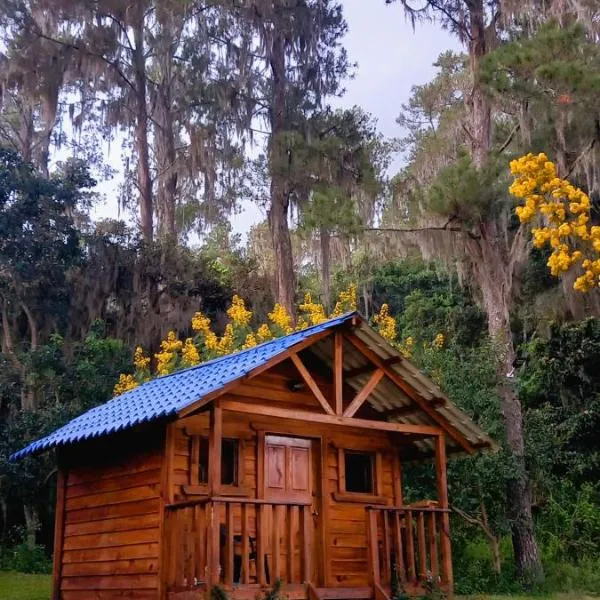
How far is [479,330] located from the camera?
83.4 feet

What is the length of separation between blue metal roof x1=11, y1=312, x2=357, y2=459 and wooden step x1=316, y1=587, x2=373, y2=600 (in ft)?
9.63

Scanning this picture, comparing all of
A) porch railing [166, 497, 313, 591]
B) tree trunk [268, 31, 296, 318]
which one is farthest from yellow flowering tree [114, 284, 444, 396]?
porch railing [166, 497, 313, 591]

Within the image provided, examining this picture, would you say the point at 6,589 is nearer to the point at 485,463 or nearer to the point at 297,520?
the point at 297,520

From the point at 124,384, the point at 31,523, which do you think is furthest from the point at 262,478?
the point at 31,523

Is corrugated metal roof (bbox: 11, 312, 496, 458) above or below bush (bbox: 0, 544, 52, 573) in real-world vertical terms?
above

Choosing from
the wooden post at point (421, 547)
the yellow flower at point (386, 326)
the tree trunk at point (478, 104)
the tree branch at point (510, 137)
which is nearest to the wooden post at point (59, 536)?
the wooden post at point (421, 547)

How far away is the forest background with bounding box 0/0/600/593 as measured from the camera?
625 inches

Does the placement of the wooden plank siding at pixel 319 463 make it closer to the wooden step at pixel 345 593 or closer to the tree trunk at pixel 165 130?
the wooden step at pixel 345 593

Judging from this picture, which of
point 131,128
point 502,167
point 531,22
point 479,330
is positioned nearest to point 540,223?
point 502,167

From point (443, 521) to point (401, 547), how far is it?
80 cm

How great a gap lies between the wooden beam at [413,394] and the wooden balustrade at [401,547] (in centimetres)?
115

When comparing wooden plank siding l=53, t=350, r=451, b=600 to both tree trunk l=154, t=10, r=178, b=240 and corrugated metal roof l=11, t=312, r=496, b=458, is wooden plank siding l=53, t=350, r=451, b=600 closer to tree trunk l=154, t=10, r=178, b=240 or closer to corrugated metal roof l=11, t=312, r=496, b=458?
corrugated metal roof l=11, t=312, r=496, b=458

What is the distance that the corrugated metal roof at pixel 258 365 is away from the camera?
386 inches

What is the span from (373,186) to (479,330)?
18.9ft
